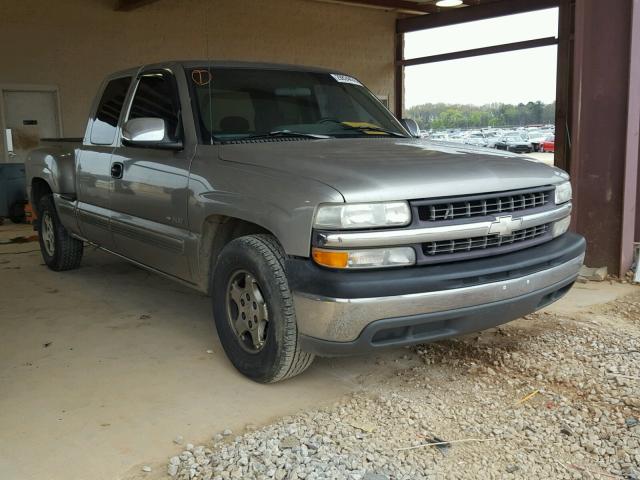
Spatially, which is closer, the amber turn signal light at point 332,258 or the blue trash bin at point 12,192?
the amber turn signal light at point 332,258

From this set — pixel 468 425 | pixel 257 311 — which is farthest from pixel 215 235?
pixel 468 425

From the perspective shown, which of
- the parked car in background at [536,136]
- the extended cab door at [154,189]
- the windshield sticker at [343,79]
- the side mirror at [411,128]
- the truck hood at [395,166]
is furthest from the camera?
the parked car in background at [536,136]

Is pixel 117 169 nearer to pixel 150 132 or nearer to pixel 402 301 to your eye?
pixel 150 132

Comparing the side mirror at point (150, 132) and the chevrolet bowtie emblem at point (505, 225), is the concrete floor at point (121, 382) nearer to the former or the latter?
the chevrolet bowtie emblem at point (505, 225)

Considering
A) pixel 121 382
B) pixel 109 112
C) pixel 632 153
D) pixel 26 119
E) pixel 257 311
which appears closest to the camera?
pixel 257 311

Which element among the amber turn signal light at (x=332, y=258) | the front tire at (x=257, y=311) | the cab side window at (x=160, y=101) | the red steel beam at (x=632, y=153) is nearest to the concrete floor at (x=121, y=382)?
the front tire at (x=257, y=311)

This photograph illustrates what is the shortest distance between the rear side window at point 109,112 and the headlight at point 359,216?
2.68 meters

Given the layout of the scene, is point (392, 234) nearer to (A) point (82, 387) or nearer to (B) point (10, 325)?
(A) point (82, 387)

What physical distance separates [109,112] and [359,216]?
3138 millimetres

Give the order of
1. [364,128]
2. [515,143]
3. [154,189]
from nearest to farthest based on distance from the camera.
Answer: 1. [154,189]
2. [364,128]
3. [515,143]

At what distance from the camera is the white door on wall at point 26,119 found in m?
12.3

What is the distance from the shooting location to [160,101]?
4469 millimetres

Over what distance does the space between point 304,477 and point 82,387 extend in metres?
1.63

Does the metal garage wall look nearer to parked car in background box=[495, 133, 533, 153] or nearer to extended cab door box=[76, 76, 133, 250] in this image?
parked car in background box=[495, 133, 533, 153]
